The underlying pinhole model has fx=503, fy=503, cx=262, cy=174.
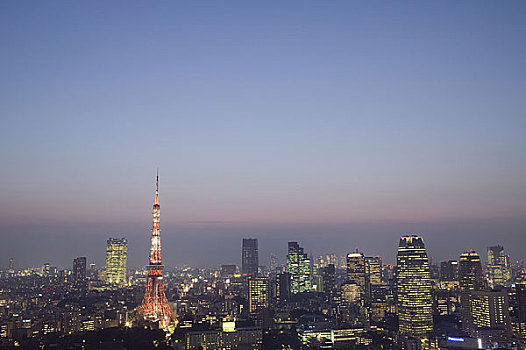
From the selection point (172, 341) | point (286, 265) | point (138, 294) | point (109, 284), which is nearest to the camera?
point (172, 341)

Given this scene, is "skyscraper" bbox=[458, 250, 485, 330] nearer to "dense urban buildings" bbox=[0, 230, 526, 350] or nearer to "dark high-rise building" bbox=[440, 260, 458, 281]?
"dense urban buildings" bbox=[0, 230, 526, 350]

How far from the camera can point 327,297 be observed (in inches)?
1811

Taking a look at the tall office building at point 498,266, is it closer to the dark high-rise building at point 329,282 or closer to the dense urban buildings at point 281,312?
the dense urban buildings at point 281,312

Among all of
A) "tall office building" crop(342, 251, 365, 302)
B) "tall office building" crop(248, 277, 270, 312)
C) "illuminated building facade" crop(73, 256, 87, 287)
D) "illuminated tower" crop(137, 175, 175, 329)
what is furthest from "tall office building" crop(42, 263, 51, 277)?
"tall office building" crop(342, 251, 365, 302)

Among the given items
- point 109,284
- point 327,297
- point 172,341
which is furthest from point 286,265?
point 172,341

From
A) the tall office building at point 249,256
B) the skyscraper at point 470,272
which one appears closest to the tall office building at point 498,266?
the skyscraper at point 470,272

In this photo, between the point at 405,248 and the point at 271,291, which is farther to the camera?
the point at 271,291

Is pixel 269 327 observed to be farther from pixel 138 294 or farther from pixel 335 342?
pixel 138 294

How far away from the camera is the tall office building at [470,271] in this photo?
3725 centimetres

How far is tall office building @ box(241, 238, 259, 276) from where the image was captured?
223 feet

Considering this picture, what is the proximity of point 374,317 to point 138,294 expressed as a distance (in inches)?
767

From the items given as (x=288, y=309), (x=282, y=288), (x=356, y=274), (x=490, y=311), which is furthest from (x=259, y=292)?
(x=490, y=311)

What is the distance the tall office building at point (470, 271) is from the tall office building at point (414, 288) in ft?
17.0

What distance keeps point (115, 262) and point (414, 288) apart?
35937mm
